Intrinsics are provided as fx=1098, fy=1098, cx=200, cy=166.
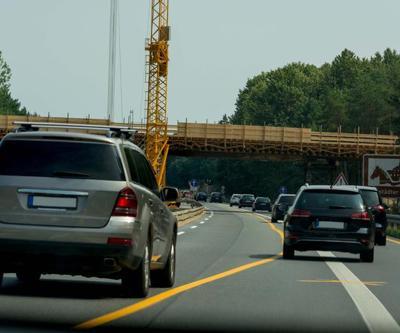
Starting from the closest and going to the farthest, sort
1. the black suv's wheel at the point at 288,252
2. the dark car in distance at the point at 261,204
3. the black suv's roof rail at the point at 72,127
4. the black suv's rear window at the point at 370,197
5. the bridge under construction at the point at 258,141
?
the black suv's roof rail at the point at 72,127
the black suv's wheel at the point at 288,252
the black suv's rear window at the point at 370,197
the dark car in distance at the point at 261,204
the bridge under construction at the point at 258,141

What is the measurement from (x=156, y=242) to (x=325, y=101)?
125492mm

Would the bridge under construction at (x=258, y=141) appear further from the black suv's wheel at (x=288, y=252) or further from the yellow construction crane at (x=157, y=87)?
the black suv's wheel at (x=288, y=252)

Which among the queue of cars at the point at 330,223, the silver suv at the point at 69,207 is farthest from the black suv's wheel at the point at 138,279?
the queue of cars at the point at 330,223

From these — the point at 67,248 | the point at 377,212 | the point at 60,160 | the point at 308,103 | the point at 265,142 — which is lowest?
the point at 265,142

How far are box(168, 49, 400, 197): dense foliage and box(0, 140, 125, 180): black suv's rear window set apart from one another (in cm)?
11293

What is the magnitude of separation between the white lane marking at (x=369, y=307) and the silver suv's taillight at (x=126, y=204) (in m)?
2.66

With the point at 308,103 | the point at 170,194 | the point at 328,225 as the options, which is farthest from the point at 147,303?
the point at 308,103

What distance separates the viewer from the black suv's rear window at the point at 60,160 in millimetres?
11727

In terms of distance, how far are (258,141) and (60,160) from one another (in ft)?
264

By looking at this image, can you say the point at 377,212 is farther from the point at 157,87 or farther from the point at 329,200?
the point at 157,87

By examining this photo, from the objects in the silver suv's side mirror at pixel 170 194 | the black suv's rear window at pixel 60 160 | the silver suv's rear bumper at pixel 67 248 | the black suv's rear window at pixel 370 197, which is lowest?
the black suv's rear window at pixel 370 197

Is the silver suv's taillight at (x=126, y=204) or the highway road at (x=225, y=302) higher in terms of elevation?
the silver suv's taillight at (x=126, y=204)

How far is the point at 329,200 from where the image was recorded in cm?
2178

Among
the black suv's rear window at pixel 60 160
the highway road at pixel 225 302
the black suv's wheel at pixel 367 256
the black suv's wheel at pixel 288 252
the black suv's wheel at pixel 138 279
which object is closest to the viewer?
the highway road at pixel 225 302
